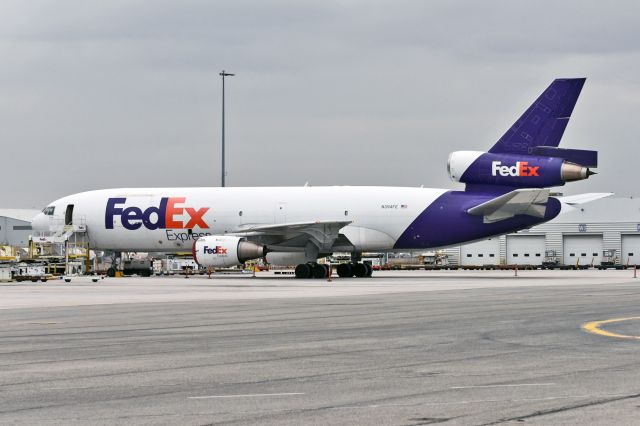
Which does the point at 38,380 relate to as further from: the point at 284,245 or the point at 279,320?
the point at 284,245

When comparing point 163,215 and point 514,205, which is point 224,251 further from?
point 514,205

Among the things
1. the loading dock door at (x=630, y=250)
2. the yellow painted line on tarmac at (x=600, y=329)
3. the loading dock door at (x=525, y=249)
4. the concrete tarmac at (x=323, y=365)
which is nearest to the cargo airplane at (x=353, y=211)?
the concrete tarmac at (x=323, y=365)

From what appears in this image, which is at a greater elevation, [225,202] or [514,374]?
[225,202]

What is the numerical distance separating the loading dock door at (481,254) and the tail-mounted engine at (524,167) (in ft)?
155

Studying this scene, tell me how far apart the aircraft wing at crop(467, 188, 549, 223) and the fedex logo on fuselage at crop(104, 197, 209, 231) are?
15.7 m

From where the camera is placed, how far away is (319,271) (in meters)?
56.1

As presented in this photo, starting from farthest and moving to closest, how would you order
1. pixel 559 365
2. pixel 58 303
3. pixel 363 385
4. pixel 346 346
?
pixel 58 303 < pixel 346 346 < pixel 559 365 < pixel 363 385

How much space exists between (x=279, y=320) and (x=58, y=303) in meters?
10.6

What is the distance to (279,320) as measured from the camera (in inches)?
919

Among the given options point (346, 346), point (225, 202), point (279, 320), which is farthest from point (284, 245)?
point (346, 346)

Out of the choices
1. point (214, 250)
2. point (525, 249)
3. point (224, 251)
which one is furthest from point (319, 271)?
point (525, 249)

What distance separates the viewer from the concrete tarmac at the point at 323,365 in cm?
1044

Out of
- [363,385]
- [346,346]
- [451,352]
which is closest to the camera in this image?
[363,385]

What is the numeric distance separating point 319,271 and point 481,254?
49.4 m
